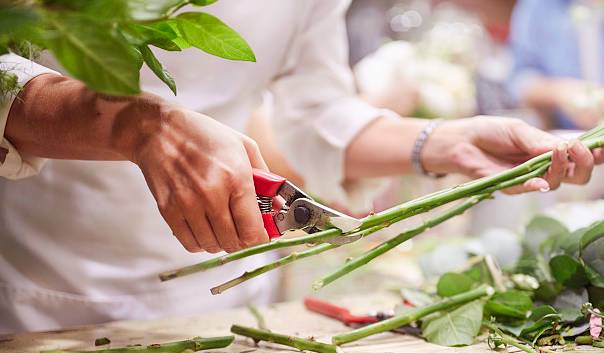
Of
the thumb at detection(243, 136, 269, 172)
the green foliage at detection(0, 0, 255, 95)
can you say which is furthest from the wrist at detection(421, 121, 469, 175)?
the green foliage at detection(0, 0, 255, 95)

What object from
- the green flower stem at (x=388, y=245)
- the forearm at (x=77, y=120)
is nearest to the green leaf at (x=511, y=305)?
the green flower stem at (x=388, y=245)

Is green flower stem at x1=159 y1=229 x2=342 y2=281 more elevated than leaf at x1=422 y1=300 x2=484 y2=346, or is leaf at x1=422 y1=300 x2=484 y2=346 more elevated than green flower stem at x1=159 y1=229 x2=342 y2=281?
green flower stem at x1=159 y1=229 x2=342 y2=281

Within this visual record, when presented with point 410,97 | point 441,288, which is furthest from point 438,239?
point 441,288

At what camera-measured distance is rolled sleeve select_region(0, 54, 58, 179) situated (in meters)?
0.59

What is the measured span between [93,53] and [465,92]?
137 cm

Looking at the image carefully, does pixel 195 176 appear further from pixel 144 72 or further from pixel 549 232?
pixel 549 232

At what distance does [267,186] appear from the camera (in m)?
0.59

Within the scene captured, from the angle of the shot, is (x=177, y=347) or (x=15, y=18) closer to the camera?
(x=15, y=18)

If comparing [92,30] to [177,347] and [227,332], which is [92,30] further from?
[227,332]

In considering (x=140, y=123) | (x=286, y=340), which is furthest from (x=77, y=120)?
(x=286, y=340)

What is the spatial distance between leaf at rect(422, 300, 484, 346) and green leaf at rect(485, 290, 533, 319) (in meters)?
0.01

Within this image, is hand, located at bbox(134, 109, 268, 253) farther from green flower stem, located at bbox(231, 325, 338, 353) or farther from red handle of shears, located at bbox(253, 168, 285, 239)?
green flower stem, located at bbox(231, 325, 338, 353)

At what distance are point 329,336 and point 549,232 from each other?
12.4 inches

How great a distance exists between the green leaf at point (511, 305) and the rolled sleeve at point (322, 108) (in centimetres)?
34
